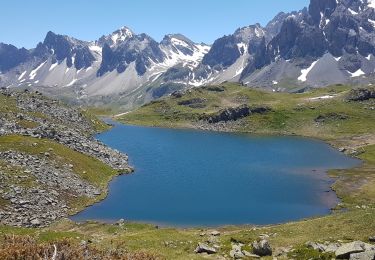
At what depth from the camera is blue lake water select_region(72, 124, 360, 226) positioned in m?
82.5

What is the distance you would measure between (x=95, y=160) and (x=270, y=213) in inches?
1896

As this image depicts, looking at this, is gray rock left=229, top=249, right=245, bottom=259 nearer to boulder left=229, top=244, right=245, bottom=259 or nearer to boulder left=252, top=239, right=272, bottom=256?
boulder left=229, top=244, right=245, bottom=259

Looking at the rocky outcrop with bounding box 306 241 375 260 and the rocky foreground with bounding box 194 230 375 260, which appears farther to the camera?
the rocky foreground with bounding box 194 230 375 260

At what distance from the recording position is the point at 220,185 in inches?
4186

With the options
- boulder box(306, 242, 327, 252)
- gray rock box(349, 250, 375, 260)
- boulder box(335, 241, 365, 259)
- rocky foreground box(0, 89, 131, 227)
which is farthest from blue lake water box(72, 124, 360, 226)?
gray rock box(349, 250, 375, 260)

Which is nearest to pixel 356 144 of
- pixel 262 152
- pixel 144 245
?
pixel 262 152

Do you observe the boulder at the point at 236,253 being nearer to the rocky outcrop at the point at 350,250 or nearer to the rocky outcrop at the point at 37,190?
the rocky outcrop at the point at 350,250

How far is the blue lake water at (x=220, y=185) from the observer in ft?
271

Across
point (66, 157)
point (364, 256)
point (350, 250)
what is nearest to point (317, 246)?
point (350, 250)

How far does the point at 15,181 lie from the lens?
82562 millimetres

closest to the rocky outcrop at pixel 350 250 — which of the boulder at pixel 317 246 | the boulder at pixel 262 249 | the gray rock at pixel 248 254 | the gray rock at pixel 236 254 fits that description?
the boulder at pixel 317 246

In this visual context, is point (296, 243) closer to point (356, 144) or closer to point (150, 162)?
point (150, 162)

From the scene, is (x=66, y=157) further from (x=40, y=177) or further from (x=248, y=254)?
(x=248, y=254)

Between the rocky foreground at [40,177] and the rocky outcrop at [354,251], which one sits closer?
the rocky outcrop at [354,251]
